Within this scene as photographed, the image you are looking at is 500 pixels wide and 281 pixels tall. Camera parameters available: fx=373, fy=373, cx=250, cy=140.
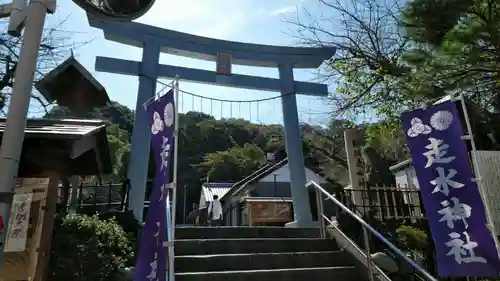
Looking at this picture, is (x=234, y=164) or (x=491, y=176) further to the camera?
(x=234, y=164)

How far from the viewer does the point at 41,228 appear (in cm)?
469

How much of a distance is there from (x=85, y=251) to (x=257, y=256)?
2.65 m

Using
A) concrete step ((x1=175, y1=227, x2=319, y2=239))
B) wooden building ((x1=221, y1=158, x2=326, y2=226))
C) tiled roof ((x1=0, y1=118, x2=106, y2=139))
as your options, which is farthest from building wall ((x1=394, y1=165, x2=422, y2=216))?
tiled roof ((x1=0, y1=118, x2=106, y2=139))

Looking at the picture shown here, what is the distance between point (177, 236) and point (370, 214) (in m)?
4.83

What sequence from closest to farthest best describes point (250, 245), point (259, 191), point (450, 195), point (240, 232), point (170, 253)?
point (170, 253) < point (450, 195) < point (250, 245) < point (240, 232) < point (259, 191)

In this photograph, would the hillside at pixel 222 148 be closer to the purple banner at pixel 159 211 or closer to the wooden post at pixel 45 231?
the purple banner at pixel 159 211

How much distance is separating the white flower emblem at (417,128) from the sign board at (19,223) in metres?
5.09

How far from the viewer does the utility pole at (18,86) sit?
243 cm

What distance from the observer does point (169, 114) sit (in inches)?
174

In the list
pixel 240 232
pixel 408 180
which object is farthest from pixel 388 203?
pixel 240 232

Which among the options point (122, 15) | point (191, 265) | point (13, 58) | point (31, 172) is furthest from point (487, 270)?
point (13, 58)

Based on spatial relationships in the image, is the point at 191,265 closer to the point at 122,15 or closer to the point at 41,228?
the point at 41,228

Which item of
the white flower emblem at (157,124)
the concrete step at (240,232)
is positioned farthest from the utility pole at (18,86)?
the concrete step at (240,232)

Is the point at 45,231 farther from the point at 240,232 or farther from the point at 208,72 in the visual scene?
the point at 208,72
